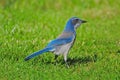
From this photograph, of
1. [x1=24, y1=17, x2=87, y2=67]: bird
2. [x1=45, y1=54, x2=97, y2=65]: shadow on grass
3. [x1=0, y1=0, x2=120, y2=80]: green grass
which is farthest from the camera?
[x1=45, y1=54, x2=97, y2=65]: shadow on grass

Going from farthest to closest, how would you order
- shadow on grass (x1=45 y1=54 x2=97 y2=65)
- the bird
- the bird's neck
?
shadow on grass (x1=45 y1=54 x2=97 y2=65)
the bird's neck
the bird

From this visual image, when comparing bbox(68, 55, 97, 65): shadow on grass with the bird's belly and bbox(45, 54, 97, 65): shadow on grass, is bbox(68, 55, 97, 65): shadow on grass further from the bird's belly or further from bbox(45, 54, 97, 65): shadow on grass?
the bird's belly

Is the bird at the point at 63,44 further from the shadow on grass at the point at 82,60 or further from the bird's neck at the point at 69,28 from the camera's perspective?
the shadow on grass at the point at 82,60

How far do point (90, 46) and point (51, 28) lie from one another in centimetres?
228

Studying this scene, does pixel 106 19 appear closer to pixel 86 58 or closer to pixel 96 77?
pixel 86 58

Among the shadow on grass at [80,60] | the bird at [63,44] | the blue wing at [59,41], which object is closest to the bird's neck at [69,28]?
the bird at [63,44]

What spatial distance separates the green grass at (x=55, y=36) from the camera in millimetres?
8484

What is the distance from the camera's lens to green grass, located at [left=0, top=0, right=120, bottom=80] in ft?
27.8

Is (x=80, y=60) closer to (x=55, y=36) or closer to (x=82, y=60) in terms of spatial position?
(x=82, y=60)

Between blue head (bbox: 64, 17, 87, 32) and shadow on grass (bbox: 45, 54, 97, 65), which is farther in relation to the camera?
shadow on grass (bbox: 45, 54, 97, 65)

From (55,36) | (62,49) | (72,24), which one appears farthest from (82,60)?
(55,36)

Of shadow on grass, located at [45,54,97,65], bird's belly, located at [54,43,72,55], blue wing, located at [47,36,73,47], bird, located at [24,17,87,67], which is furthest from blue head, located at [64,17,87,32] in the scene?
shadow on grass, located at [45,54,97,65]

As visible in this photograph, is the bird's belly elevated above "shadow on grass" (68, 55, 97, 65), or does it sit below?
above

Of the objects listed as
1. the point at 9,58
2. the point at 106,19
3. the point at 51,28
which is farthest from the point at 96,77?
the point at 106,19
